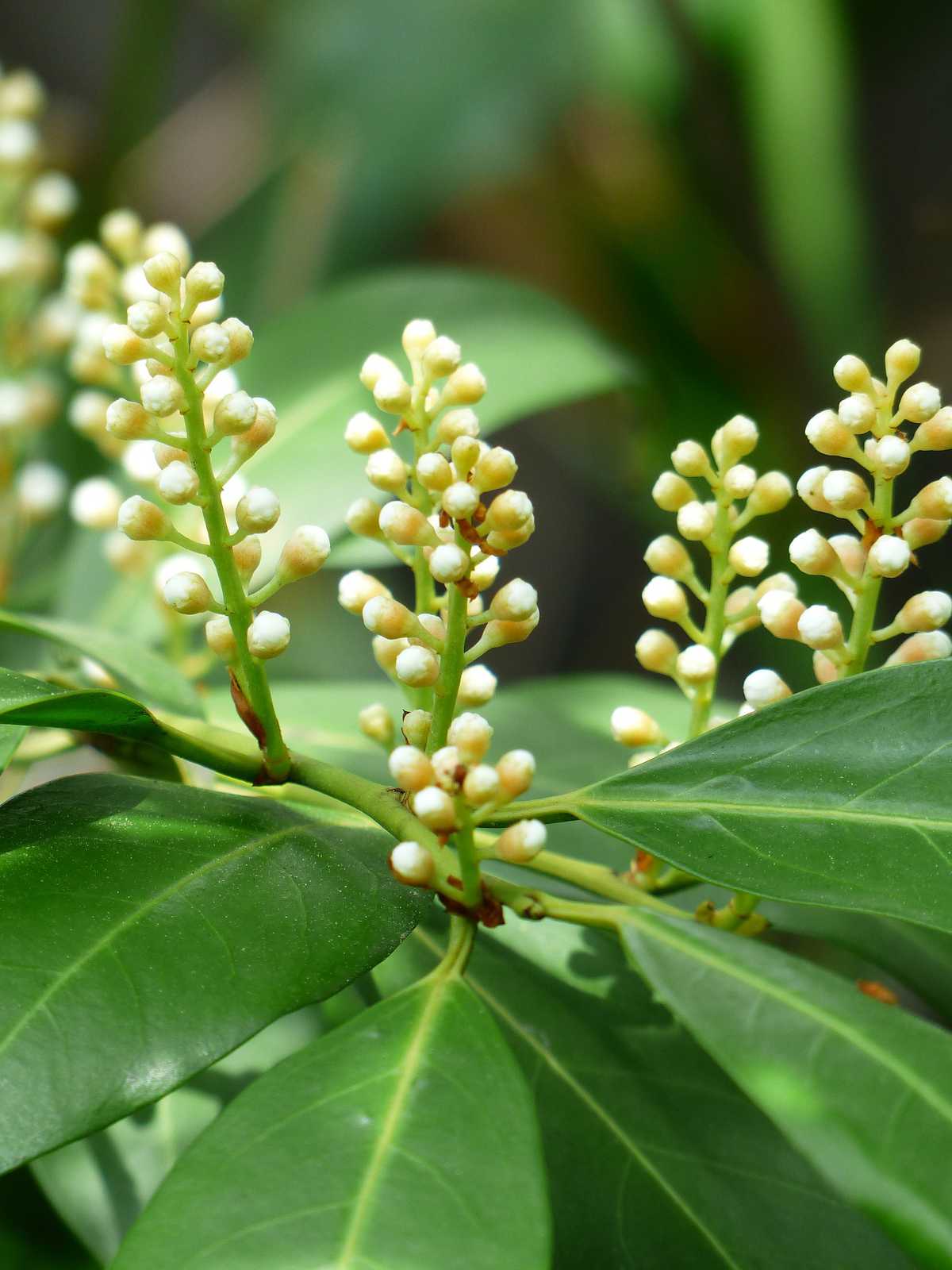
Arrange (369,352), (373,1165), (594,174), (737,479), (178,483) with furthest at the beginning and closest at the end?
(594,174) → (369,352) → (737,479) → (178,483) → (373,1165)

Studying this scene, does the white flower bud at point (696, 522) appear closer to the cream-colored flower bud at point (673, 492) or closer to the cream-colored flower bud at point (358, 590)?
the cream-colored flower bud at point (673, 492)

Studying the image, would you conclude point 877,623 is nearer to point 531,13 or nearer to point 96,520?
point 531,13

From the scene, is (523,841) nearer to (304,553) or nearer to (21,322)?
(304,553)

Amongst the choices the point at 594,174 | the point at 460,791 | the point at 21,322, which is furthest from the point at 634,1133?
the point at 594,174

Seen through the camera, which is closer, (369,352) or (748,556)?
(748,556)

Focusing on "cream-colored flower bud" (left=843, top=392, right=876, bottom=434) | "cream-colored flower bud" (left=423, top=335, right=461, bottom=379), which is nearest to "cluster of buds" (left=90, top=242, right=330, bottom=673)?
"cream-colored flower bud" (left=423, top=335, right=461, bottom=379)

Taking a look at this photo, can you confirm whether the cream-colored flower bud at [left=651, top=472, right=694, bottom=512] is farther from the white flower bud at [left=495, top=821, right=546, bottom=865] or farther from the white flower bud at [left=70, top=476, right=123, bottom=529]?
the white flower bud at [left=70, top=476, right=123, bottom=529]

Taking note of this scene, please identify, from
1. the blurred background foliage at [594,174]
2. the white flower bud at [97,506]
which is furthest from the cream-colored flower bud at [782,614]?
the blurred background foliage at [594,174]
